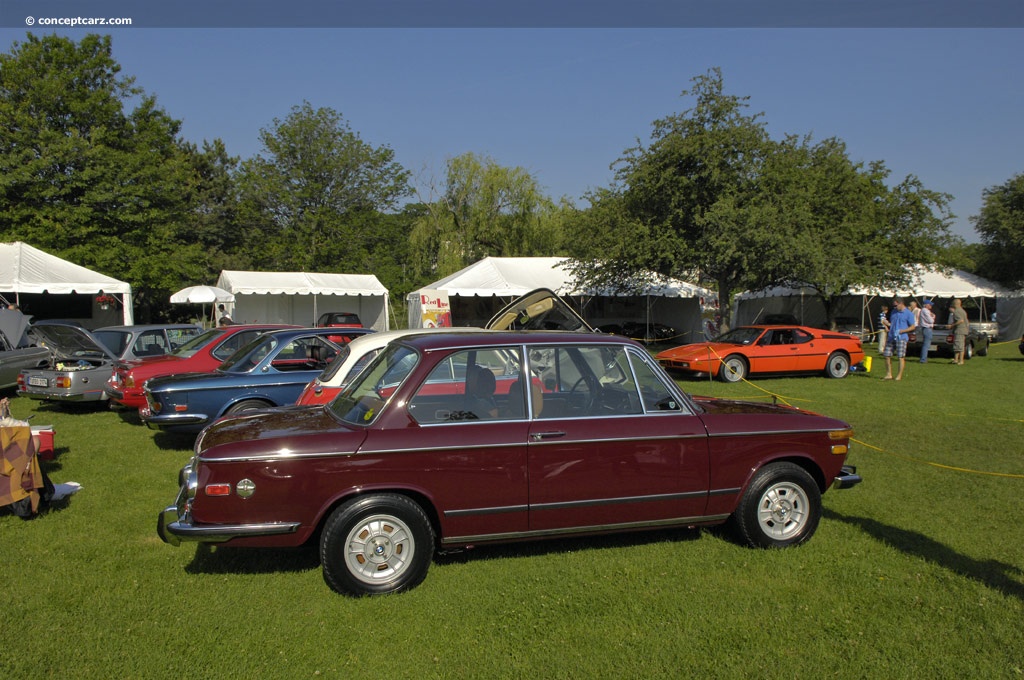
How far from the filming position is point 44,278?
19797 millimetres

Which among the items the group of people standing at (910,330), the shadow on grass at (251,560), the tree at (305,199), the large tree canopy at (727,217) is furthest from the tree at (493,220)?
the shadow on grass at (251,560)

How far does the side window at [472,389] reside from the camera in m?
4.20

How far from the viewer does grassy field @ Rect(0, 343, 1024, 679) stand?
3342 mm

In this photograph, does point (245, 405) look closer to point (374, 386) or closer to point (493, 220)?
point (374, 386)

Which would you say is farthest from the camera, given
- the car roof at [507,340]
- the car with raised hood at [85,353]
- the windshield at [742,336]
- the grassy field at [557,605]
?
the windshield at [742,336]

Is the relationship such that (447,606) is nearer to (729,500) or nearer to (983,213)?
(729,500)

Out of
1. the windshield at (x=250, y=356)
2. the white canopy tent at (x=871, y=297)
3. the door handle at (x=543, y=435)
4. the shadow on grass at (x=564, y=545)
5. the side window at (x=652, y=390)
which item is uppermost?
the white canopy tent at (x=871, y=297)

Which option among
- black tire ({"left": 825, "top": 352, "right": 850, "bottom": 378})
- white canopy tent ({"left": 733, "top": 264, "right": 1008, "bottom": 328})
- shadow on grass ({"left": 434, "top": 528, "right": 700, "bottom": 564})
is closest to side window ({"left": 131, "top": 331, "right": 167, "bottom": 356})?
shadow on grass ({"left": 434, "top": 528, "right": 700, "bottom": 564})

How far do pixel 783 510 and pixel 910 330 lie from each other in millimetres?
12820

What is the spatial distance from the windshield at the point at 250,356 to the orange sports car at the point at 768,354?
970 cm

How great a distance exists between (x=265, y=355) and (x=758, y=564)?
6.22 m

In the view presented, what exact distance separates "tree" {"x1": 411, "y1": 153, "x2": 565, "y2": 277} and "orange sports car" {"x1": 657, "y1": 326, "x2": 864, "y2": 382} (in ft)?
81.2

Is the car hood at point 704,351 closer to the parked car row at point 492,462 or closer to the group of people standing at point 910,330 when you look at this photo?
the group of people standing at point 910,330

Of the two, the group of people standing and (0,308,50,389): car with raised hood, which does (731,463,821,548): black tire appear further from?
(0,308,50,389): car with raised hood
